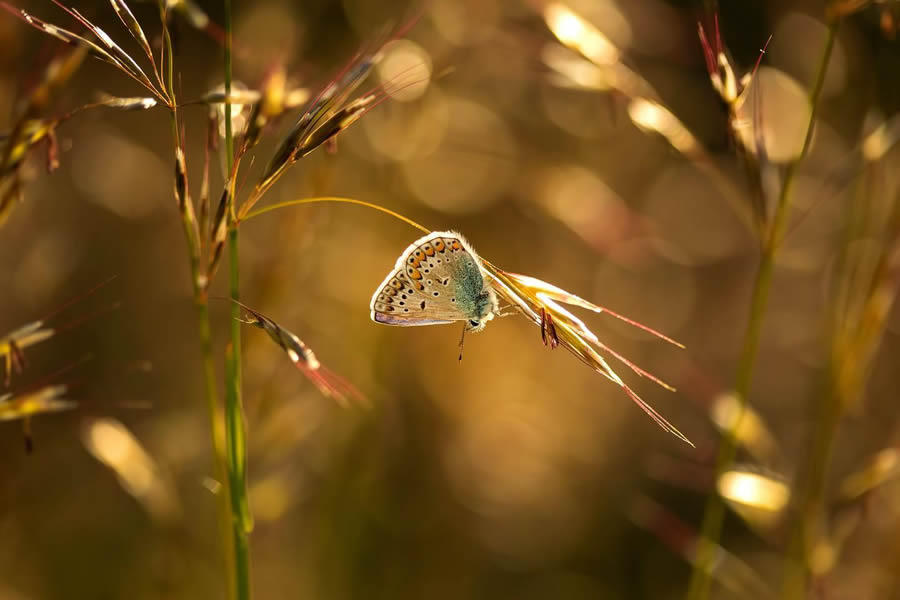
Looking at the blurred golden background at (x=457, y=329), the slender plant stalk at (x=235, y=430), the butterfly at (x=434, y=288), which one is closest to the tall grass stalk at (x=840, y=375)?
the blurred golden background at (x=457, y=329)

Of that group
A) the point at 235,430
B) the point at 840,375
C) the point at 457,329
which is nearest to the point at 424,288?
the point at 235,430

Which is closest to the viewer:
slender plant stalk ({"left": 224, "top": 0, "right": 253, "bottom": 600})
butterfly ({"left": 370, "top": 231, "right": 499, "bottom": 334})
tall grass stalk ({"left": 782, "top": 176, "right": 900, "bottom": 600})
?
slender plant stalk ({"left": 224, "top": 0, "right": 253, "bottom": 600})

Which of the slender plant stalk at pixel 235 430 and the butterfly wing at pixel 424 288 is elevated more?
the butterfly wing at pixel 424 288

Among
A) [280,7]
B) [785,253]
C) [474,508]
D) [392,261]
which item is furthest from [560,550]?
[280,7]

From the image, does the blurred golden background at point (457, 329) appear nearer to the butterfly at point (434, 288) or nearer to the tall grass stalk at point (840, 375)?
the tall grass stalk at point (840, 375)

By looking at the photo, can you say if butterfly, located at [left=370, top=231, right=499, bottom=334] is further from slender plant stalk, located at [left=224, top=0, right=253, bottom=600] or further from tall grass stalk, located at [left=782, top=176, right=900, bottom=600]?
tall grass stalk, located at [left=782, top=176, right=900, bottom=600]

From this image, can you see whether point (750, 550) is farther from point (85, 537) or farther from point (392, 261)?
point (85, 537)

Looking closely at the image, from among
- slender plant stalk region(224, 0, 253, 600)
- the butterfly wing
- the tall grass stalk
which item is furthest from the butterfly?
the tall grass stalk

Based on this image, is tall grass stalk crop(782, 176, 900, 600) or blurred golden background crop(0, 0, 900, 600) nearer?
tall grass stalk crop(782, 176, 900, 600)
